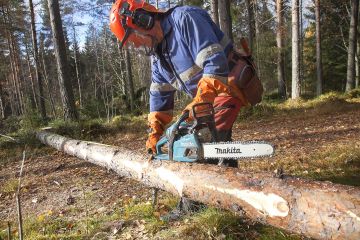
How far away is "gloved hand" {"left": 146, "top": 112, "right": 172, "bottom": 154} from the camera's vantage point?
3.63 m

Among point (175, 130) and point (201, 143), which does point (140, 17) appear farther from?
point (201, 143)

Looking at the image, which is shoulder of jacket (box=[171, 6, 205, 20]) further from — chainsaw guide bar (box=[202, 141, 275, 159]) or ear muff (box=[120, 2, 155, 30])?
chainsaw guide bar (box=[202, 141, 275, 159])

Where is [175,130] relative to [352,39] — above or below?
below

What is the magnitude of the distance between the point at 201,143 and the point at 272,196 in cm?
84

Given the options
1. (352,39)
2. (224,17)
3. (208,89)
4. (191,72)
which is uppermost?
(224,17)

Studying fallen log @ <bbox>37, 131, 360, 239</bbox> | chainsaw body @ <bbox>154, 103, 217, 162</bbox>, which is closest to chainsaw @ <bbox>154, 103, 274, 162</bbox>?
chainsaw body @ <bbox>154, 103, 217, 162</bbox>

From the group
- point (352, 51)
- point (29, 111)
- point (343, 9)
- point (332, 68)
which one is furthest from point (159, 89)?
point (332, 68)

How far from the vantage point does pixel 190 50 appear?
3.12 metres

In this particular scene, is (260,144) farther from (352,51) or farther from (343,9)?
(343,9)

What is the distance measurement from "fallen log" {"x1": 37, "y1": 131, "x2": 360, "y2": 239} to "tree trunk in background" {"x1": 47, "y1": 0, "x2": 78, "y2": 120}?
739 centimetres

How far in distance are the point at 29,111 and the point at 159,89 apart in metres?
8.61

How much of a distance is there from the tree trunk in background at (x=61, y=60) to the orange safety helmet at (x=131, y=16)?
720 centimetres

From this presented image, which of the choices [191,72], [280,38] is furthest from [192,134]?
[280,38]

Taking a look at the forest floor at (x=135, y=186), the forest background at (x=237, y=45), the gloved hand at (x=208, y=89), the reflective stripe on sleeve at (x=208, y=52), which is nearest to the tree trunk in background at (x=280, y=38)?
the forest background at (x=237, y=45)
